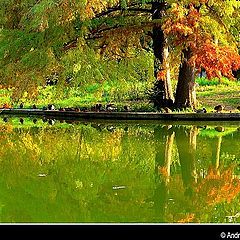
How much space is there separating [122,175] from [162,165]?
0.88m

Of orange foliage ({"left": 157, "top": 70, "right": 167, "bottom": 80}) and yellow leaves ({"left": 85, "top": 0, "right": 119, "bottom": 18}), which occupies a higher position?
yellow leaves ({"left": 85, "top": 0, "right": 119, "bottom": 18})

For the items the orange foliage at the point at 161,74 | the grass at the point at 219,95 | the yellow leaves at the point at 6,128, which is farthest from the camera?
the grass at the point at 219,95

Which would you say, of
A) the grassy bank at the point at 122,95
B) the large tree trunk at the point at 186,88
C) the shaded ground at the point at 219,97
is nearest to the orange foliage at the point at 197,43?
the large tree trunk at the point at 186,88

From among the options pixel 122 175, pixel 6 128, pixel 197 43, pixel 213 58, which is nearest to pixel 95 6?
pixel 197 43

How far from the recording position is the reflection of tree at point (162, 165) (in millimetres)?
6450

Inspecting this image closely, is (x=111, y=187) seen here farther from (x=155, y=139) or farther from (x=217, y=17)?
(x=217, y=17)

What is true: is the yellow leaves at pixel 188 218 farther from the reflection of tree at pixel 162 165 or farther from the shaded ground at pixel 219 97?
the shaded ground at pixel 219 97

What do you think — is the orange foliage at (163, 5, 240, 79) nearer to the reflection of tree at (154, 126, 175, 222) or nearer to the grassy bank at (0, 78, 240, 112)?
the grassy bank at (0, 78, 240, 112)

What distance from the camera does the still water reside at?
621 centimetres

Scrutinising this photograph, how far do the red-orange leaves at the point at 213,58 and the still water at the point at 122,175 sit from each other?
225 centimetres

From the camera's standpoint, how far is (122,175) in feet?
27.2

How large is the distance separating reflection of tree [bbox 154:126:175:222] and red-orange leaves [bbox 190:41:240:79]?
2.43m

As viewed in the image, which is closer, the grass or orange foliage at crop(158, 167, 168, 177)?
orange foliage at crop(158, 167, 168, 177)

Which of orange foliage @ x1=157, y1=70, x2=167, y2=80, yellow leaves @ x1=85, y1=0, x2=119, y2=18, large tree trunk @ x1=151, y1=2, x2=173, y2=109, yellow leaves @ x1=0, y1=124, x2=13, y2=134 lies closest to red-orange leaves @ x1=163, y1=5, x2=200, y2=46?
orange foliage @ x1=157, y1=70, x2=167, y2=80
